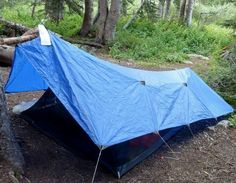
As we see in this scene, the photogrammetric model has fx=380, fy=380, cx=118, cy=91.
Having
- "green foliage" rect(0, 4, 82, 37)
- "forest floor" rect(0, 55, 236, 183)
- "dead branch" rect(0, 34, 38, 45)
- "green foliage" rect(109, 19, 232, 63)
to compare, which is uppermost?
"dead branch" rect(0, 34, 38, 45)

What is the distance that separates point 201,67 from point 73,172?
26.7ft

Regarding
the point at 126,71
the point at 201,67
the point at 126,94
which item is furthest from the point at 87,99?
the point at 201,67

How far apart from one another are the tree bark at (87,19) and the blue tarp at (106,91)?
785 cm

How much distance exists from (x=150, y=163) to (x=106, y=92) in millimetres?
1157

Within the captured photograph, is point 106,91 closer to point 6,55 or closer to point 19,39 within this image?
point 19,39

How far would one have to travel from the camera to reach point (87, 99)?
4676mm

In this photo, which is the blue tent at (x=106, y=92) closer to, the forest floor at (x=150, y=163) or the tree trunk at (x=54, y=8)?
the forest floor at (x=150, y=163)

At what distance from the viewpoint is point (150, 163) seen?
17.1ft

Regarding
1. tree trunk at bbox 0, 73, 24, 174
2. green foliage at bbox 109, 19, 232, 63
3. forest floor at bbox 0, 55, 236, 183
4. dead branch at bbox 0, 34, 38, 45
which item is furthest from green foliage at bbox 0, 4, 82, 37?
tree trunk at bbox 0, 73, 24, 174

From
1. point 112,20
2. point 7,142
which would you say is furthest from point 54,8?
point 7,142

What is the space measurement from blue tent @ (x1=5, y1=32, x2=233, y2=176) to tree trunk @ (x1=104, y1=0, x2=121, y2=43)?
690 cm

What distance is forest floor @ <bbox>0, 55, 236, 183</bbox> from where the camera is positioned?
14.9 feet

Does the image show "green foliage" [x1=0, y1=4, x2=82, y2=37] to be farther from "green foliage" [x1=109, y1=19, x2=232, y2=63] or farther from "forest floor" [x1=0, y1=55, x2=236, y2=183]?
"forest floor" [x1=0, y1=55, x2=236, y2=183]

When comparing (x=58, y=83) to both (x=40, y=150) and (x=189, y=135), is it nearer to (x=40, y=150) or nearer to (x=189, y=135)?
(x=40, y=150)
